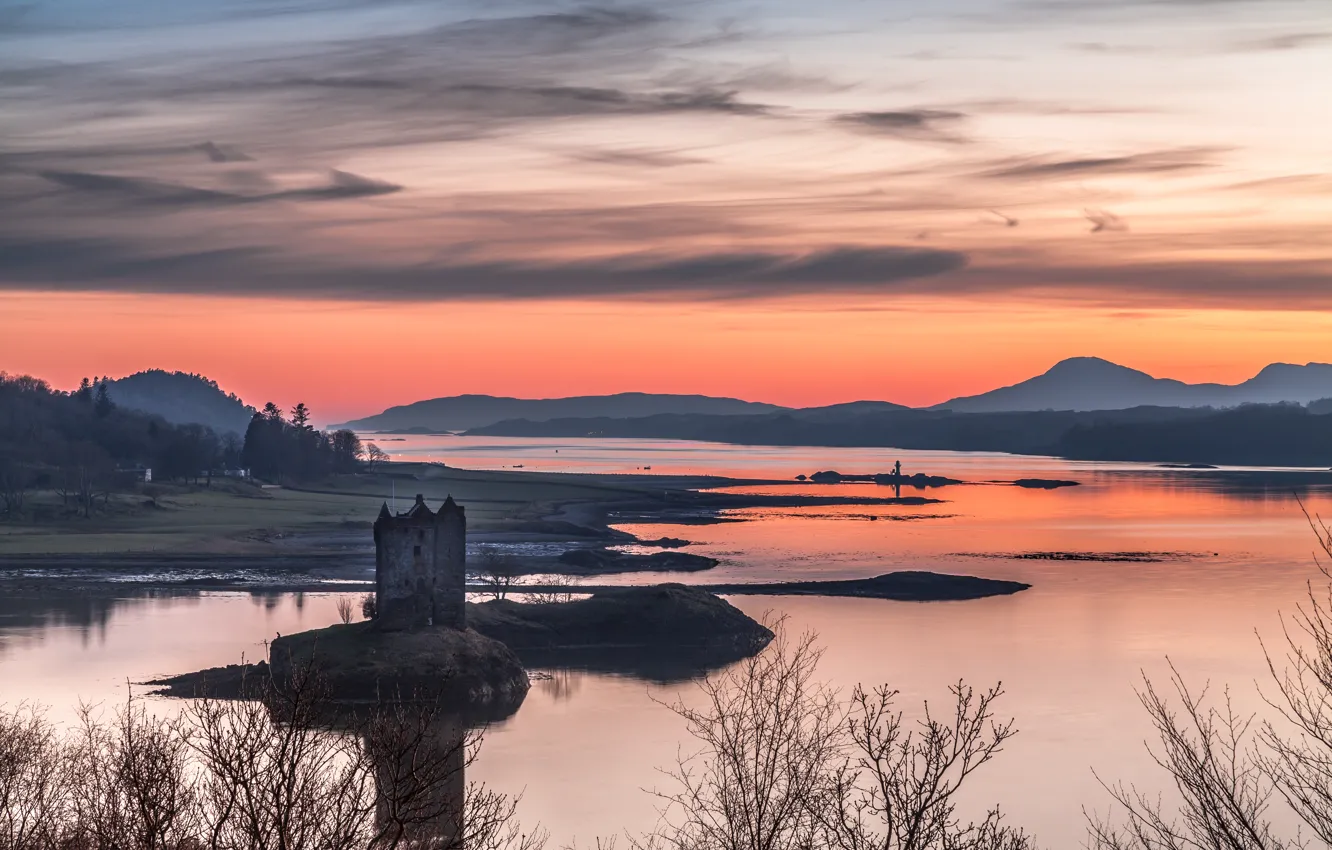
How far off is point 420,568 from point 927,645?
21.8m

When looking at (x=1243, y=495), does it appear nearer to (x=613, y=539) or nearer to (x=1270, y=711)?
(x=613, y=539)

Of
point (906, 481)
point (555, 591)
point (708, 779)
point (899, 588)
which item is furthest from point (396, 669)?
point (906, 481)

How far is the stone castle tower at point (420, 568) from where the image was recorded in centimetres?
5253

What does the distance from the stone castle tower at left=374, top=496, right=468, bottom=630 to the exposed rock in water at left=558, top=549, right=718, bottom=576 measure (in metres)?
33.9

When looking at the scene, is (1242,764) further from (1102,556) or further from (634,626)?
(1102,556)

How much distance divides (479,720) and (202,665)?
1321 cm

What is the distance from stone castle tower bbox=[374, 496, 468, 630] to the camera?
172ft

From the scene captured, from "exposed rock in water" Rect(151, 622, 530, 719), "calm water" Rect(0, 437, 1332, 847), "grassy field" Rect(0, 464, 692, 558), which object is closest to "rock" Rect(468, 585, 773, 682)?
"calm water" Rect(0, 437, 1332, 847)

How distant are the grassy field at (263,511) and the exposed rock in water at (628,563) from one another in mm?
11826

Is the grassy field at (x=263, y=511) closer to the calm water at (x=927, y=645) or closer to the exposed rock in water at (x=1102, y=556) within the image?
the calm water at (x=927, y=645)

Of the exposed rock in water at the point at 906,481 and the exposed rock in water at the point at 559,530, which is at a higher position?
the exposed rock in water at the point at 906,481

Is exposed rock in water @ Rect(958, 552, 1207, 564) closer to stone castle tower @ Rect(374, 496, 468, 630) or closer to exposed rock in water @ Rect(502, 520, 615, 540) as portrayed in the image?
exposed rock in water @ Rect(502, 520, 615, 540)

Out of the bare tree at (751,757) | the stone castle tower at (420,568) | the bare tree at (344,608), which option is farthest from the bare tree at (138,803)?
the bare tree at (344,608)

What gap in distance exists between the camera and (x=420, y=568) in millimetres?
53156
